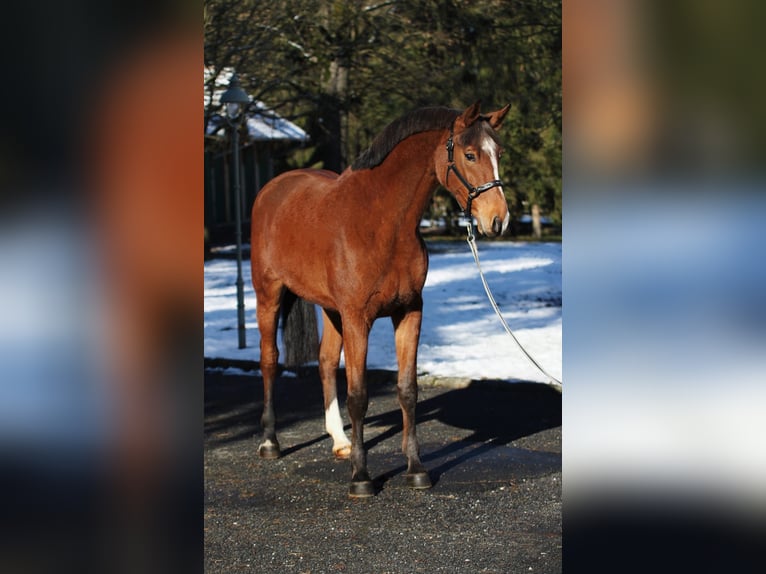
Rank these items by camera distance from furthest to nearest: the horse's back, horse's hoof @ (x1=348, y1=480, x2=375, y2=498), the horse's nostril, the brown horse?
1. the horse's back
2. horse's hoof @ (x1=348, y1=480, x2=375, y2=498)
3. the brown horse
4. the horse's nostril

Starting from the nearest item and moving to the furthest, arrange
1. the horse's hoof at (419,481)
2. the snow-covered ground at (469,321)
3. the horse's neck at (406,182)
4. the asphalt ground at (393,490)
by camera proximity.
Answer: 1. the asphalt ground at (393,490)
2. the horse's neck at (406,182)
3. the horse's hoof at (419,481)
4. the snow-covered ground at (469,321)

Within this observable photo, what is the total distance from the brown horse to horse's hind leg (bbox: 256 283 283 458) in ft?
1.89

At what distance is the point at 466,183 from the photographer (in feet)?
16.8

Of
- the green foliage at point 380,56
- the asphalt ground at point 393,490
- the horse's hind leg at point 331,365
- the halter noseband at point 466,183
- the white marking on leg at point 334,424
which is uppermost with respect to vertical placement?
the green foliage at point 380,56

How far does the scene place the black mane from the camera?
17.5 feet

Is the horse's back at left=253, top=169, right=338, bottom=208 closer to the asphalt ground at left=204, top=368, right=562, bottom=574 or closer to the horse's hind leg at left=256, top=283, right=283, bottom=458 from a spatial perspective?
the horse's hind leg at left=256, top=283, right=283, bottom=458

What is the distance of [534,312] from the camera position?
12.4 metres

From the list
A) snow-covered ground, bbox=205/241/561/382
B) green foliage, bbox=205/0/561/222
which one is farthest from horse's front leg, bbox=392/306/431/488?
green foliage, bbox=205/0/561/222

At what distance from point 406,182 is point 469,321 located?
6.56 metres

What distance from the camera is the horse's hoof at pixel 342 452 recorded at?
641 centimetres

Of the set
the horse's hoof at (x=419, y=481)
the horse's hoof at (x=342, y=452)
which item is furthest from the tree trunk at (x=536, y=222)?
the horse's hoof at (x=419, y=481)

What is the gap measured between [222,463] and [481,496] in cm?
182

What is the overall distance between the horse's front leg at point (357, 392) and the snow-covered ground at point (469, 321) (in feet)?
10.6

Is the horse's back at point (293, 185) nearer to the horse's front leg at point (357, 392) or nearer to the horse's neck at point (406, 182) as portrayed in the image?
the horse's neck at point (406, 182)
